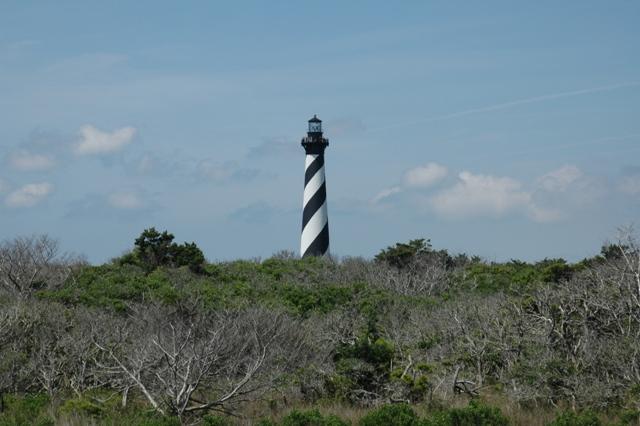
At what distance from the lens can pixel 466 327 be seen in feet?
68.5

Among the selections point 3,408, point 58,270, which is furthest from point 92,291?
point 3,408

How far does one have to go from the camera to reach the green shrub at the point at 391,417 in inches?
604

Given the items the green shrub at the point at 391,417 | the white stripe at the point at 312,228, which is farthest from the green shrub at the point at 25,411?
the white stripe at the point at 312,228

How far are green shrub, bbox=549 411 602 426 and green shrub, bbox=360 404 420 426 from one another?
7.20 feet

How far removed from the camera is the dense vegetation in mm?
15906

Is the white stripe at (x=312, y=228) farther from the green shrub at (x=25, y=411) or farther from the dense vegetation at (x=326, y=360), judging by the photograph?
the green shrub at (x=25, y=411)

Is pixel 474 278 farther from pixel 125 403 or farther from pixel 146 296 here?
pixel 125 403

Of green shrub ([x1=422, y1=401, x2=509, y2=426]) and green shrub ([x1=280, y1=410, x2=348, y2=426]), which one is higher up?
green shrub ([x1=280, y1=410, x2=348, y2=426])

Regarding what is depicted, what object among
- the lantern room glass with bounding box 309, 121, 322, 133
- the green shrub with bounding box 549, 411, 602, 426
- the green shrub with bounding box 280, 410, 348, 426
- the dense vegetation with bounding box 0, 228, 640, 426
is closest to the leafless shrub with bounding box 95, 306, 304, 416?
the dense vegetation with bounding box 0, 228, 640, 426

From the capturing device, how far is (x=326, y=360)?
20.5 metres

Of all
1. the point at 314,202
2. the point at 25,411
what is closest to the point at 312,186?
the point at 314,202

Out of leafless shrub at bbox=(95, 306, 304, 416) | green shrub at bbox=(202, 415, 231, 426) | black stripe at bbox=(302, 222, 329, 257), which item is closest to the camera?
green shrub at bbox=(202, 415, 231, 426)

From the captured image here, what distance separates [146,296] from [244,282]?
5.81m

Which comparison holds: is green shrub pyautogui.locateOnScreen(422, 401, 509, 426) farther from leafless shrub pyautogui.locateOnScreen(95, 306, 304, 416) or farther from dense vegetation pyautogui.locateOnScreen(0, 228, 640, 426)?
leafless shrub pyautogui.locateOnScreen(95, 306, 304, 416)
